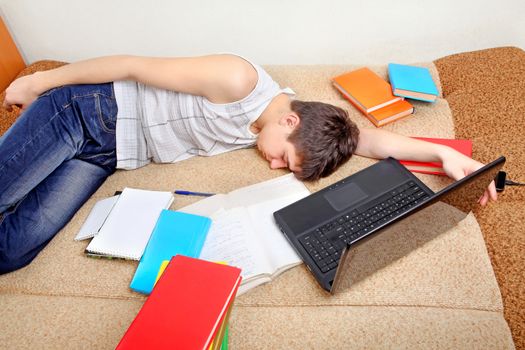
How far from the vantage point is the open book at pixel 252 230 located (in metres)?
0.94

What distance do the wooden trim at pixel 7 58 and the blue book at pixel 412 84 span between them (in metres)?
1.58

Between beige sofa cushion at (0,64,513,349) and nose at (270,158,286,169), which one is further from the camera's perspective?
nose at (270,158,286,169)

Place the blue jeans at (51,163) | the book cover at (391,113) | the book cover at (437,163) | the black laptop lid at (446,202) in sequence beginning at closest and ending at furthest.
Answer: the black laptop lid at (446,202), the blue jeans at (51,163), the book cover at (437,163), the book cover at (391,113)

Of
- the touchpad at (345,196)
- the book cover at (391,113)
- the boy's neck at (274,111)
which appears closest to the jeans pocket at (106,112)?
the boy's neck at (274,111)

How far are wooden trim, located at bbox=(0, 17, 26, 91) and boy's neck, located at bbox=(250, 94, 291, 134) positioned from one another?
1.20 meters

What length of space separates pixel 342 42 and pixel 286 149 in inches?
29.5

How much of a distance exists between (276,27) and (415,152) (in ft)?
2.66

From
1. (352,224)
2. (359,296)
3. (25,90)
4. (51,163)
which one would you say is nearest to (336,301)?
(359,296)

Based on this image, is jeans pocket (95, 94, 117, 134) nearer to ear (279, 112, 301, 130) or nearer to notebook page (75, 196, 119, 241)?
notebook page (75, 196, 119, 241)

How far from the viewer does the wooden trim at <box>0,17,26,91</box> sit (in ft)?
5.41

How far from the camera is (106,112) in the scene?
1.25 meters

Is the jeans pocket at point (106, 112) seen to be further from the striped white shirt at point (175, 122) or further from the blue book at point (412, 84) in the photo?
the blue book at point (412, 84)

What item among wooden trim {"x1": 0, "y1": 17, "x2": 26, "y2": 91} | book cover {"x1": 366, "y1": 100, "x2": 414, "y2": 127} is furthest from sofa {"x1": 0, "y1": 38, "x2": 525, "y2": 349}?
wooden trim {"x1": 0, "y1": 17, "x2": 26, "y2": 91}

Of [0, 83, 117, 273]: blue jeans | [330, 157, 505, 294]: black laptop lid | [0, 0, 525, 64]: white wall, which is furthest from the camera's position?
[0, 0, 525, 64]: white wall
